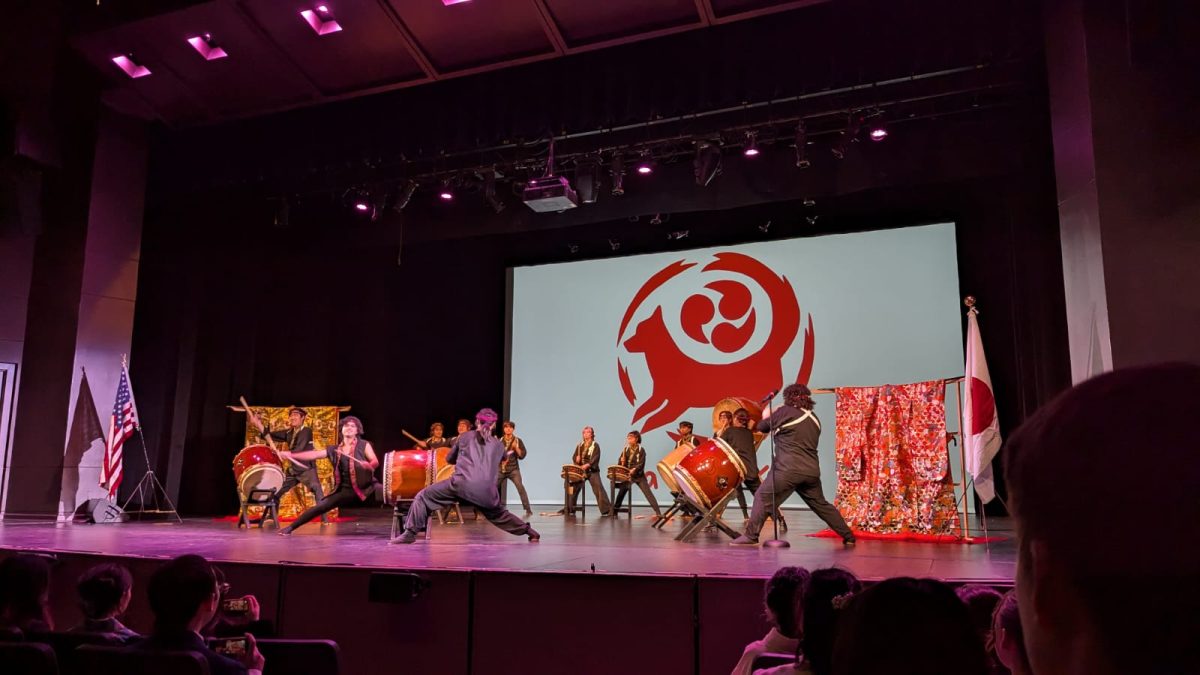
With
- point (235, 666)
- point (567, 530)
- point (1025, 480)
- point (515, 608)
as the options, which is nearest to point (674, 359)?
point (567, 530)

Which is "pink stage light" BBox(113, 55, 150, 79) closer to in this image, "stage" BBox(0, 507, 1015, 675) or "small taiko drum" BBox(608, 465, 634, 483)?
"stage" BBox(0, 507, 1015, 675)

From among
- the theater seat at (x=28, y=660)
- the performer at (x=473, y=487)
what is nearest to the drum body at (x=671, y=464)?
the performer at (x=473, y=487)

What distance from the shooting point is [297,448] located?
9656 millimetres

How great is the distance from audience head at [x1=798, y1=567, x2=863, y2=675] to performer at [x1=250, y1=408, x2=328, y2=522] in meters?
7.28

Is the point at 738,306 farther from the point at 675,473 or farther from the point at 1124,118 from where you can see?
the point at 1124,118

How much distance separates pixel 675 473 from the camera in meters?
7.02

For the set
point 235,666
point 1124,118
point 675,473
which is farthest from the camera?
point 675,473

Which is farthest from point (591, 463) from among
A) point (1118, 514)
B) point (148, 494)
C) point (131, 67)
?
point (1118, 514)

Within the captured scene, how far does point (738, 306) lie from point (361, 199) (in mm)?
5209

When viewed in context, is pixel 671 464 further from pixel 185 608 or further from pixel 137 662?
pixel 137 662

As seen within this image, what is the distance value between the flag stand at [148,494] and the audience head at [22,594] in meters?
7.99

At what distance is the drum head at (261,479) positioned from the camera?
933cm

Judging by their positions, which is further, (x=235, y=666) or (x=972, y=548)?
(x=972, y=548)

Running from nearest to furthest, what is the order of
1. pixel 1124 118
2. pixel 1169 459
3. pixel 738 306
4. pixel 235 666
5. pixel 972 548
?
pixel 1169 459, pixel 235 666, pixel 1124 118, pixel 972 548, pixel 738 306
